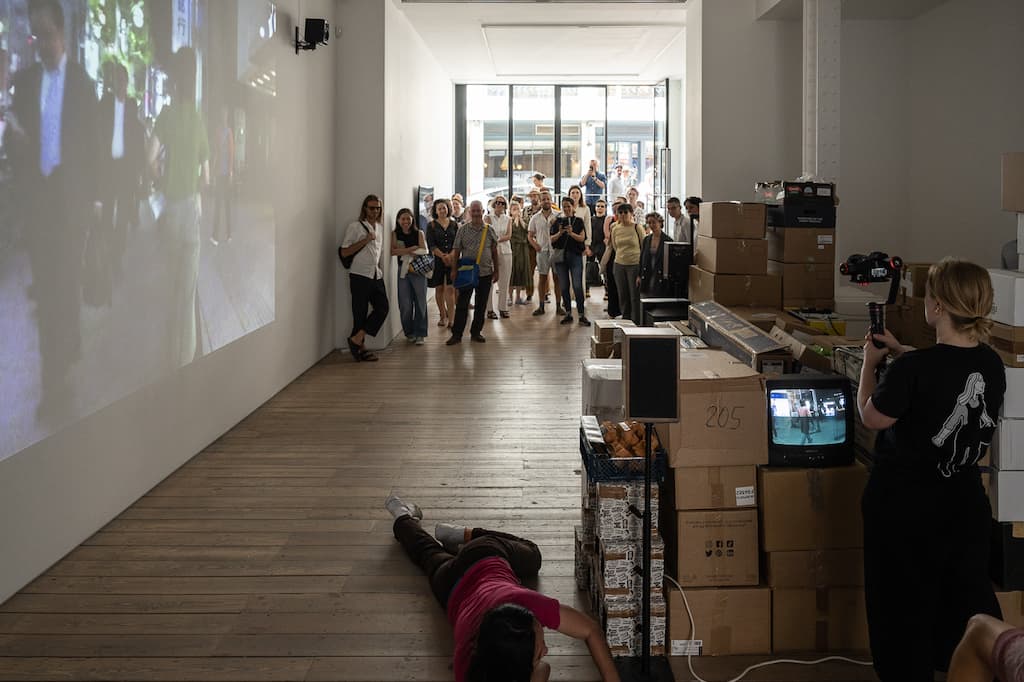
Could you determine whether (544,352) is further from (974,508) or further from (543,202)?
(974,508)

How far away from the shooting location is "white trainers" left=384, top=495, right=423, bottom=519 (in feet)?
15.1

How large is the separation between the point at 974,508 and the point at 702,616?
1036mm

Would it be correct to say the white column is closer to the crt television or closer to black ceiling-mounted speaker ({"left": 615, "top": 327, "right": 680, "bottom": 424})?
the crt television

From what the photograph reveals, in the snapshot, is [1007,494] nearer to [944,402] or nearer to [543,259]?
[944,402]

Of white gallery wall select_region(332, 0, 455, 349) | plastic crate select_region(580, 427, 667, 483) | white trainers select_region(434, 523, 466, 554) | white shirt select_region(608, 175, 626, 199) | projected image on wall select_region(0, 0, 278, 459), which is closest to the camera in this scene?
plastic crate select_region(580, 427, 667, 483)

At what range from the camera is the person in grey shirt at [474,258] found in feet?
36.6

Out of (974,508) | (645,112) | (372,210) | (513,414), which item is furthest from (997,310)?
(645,112)

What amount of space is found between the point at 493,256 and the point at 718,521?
8.11 meters

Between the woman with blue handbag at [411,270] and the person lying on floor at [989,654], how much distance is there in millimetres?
9224

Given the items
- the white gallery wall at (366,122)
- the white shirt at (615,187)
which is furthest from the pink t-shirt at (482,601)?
the white shirt at (615,187)

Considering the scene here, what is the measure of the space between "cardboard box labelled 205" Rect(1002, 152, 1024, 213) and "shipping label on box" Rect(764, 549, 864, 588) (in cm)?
132

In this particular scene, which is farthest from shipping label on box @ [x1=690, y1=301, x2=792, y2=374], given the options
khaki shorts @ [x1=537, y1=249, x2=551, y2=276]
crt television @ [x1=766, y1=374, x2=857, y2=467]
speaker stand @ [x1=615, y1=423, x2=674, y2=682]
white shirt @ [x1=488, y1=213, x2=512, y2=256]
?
khaki shorts @ [x1=537, y1=249, x2=551, y2=276]

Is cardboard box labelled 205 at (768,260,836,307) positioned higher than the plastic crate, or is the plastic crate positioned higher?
cardboard box labelled 205 at (768,260,836,307)

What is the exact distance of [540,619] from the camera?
112 inches
